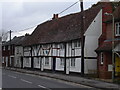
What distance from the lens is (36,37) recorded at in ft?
179

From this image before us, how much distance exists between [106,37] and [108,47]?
3.48 metres

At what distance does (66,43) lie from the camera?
4134 cm

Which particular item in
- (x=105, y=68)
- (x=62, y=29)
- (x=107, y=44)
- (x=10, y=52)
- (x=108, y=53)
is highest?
(x=62, y=29)

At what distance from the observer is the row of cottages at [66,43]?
37219 millimetres

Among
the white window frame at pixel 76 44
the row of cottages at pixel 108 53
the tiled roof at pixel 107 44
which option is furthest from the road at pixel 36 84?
the white window frame at pixel 76 44

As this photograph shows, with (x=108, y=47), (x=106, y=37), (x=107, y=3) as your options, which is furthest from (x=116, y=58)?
(x=107, y=3)

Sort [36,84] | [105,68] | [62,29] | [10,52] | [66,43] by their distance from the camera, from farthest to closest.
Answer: [10,52], [62,29], [66,43], [105,68], [36,84]

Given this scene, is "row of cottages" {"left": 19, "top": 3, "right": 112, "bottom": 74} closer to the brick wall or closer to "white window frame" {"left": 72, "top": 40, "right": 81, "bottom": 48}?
"white window frame" {"left": 72, "top": 40, "right": 81, "bottom": 48}

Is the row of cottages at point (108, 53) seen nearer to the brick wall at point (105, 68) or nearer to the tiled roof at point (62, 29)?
the brick wall at point (105, 68)

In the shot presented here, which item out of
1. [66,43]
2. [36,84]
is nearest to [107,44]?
[66,43]

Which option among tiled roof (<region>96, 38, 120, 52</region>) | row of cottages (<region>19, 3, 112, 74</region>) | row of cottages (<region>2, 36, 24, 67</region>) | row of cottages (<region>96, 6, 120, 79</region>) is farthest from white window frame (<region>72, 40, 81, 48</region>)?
row of cottages (<region>2, 36, 24, 67</region>)

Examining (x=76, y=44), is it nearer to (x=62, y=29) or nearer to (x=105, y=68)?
(x=62, y=29)

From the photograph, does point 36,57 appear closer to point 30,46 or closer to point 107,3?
point 30,46

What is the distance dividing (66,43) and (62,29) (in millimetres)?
4424
